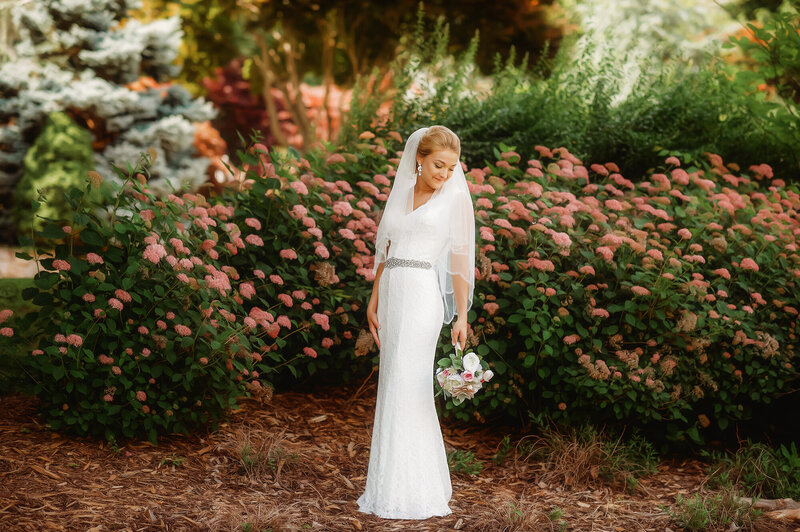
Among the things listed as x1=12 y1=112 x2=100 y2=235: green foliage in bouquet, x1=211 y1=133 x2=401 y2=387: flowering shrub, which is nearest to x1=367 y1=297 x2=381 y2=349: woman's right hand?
x1=211 y1=133 x2=401 y2=387: flowering shrub

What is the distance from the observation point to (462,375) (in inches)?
147

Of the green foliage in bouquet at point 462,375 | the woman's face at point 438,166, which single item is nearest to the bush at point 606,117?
the woman's face at point 438,166

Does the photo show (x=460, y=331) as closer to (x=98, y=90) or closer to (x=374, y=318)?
(x=374, y=318)

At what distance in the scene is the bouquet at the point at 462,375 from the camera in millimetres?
3711

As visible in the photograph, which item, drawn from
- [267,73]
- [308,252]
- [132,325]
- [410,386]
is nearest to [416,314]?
[410,386]

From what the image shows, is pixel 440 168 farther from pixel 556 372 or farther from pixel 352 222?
pixel 556 372

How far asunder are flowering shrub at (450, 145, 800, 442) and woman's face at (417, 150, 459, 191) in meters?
0.88

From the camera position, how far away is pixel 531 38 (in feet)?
46.6

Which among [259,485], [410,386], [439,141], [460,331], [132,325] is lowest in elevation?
[259,485]

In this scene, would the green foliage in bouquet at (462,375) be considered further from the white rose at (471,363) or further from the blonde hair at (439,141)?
the blonde hair at (439,141)

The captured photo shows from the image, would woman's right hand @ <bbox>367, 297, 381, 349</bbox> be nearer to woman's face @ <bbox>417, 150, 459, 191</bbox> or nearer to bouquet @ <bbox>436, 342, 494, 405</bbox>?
bouquet @ <bbox>436, 342, 494, 405</bbox>

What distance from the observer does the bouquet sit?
371 cm

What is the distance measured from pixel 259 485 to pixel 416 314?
4.37 ft

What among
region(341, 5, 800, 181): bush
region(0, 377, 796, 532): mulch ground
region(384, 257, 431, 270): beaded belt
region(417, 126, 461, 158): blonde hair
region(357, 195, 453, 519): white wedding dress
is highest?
region(341, 5, 800, 181): bush
